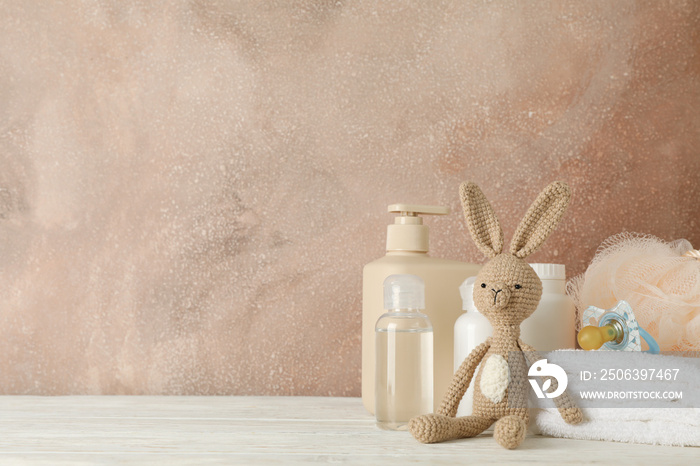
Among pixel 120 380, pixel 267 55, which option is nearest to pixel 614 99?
pixel 267 55

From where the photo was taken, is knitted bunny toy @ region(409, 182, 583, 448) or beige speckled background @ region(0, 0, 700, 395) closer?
knitted bunny toy @ region(409, 182, 583, 448)

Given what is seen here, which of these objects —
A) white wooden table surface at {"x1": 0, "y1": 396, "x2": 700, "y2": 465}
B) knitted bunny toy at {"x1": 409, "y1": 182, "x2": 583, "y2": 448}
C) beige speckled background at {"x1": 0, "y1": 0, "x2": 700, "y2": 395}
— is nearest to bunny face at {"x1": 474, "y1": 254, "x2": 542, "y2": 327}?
knitted bunny toy at {"x1": 409, "y1": 182, "x2": 583, "y2": 448}

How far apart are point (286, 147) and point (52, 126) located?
1.04 ft

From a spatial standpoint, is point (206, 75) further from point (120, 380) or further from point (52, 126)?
point (120, 380)

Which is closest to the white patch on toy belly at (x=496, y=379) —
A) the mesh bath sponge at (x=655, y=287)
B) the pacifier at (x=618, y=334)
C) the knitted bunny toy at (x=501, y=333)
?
the knitted bunny toy at (x=501, y=333)

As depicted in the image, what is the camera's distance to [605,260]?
2.48 feet

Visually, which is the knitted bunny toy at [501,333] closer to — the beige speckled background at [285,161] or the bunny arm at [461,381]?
the bunny arm at [461,381]

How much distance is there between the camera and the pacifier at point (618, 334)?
0.63 meters

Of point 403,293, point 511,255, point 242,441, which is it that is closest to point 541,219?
point 511,255

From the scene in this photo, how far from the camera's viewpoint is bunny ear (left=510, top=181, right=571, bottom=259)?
0.57m

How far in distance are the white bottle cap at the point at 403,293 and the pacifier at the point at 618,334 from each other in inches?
6.5

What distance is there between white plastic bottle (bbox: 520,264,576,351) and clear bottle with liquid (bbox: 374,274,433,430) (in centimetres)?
11

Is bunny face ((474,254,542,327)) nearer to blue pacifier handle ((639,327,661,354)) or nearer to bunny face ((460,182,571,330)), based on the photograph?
bunny face ((460,182,571,330))

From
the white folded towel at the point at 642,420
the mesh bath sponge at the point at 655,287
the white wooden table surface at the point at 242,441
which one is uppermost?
the mesh bath sponge at the point at 655,287
